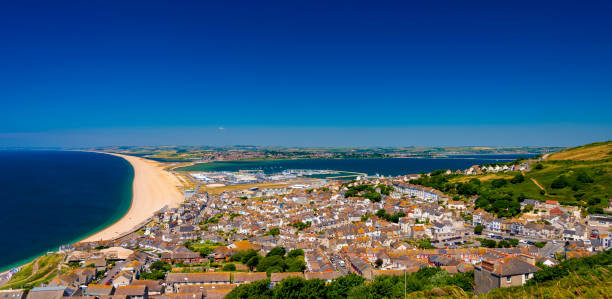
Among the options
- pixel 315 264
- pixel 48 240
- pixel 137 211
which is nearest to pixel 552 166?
pixel 315 264

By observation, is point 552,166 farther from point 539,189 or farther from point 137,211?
point 137,211

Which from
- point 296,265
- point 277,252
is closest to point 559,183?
point 277,252

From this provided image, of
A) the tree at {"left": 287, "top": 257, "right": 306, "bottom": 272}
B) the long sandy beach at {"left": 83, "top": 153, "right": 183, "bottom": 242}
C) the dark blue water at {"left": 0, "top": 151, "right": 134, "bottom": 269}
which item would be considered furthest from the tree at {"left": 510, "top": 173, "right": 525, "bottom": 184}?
the dark blue water at {"left": 0, "top": 151, "right": 134, "bottom": 269}

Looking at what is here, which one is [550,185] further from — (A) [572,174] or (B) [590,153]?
(B) [590,153]

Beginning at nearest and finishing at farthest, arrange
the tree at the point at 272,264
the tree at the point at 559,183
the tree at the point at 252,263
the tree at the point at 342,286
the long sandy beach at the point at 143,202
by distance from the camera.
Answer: the tree at the point at 342,286 → the tree at the point at 272,264 → the tree at the point at 252,263 → the long sandy beach at the point at 143,202 → the tree at the point at 559,183

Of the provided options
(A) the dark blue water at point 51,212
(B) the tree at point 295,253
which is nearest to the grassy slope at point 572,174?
(B) the tree at point 295,253

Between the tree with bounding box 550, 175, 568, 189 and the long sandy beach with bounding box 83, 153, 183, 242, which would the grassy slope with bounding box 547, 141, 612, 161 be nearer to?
the tree with bounding box 550, 175, 568, 189

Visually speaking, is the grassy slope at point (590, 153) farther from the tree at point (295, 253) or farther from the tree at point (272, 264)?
the tree at point (272, 264)

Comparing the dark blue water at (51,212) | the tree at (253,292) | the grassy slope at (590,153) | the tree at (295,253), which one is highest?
the grassy slope at (590,153)
